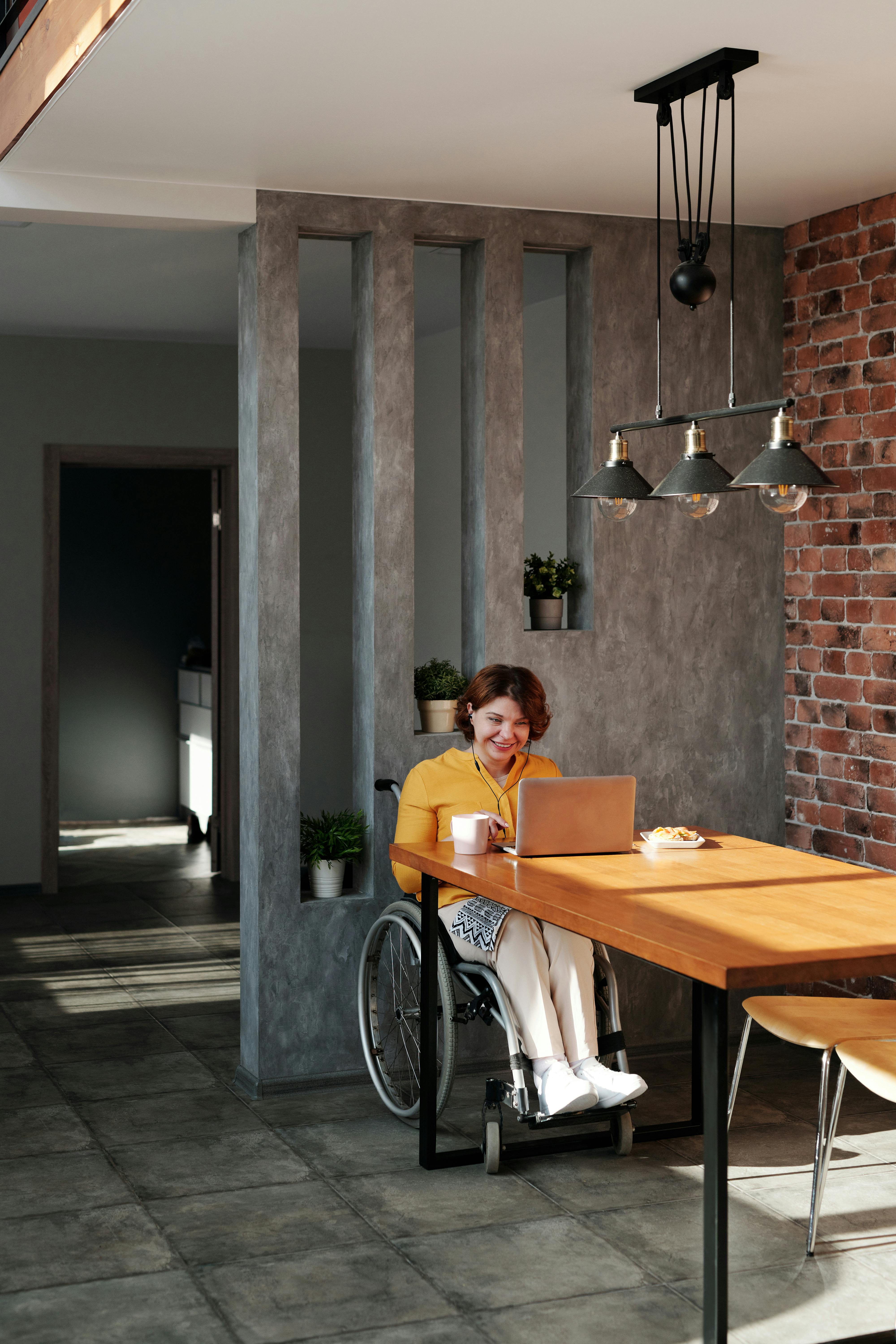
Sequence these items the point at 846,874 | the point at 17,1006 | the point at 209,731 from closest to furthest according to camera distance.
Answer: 1. the point at 846,874
2. the point at 17,1006
3. the point at 209,731

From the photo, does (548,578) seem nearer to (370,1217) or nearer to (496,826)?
(496,826)

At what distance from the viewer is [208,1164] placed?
3.85 metres

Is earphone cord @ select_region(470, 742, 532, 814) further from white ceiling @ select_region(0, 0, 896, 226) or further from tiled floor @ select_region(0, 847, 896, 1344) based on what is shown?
white ceiling @ select_region(0, 0, 896, 226)

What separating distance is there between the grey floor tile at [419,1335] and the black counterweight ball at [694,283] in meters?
2.43

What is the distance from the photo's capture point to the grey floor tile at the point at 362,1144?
3857 millimetres

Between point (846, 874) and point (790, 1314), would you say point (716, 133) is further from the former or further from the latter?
point (790, 1314)

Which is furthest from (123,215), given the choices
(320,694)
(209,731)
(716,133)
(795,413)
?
(209,731)

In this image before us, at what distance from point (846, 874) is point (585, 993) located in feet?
2.50

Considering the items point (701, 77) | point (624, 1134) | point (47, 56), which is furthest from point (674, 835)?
point (47, 56)

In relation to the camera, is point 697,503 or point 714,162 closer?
point 697,503

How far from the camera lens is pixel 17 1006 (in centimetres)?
548

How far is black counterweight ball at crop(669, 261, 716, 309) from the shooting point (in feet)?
11.9

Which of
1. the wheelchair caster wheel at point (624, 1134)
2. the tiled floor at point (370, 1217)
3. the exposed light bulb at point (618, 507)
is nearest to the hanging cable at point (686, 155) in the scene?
the exposed light bulb at point (618, 507)

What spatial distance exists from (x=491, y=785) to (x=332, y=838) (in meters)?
0.68
